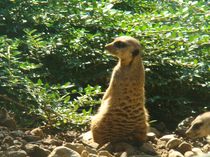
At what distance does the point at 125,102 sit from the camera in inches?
165

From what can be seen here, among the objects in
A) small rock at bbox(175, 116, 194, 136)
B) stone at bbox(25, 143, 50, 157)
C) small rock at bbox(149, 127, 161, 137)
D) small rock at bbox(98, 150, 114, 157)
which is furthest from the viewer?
small rock at bbox(175, 116, 194, 136)

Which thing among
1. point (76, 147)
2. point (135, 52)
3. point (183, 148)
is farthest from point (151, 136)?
point (76, 147)

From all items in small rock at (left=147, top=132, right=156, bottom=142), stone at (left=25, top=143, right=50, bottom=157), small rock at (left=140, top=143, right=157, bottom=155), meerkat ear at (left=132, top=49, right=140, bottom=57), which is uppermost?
meerkat ear at (left=132, top=49, right=140, bottom=57)

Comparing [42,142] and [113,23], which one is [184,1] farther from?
[42,142]

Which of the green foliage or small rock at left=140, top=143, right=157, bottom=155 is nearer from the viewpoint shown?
small rock at left=140, top=143, right=157, bottom=155

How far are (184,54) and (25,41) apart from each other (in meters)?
1.22

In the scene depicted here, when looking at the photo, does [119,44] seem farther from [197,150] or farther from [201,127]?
[197,150]

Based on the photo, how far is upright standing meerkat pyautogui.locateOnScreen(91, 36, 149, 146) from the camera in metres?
4.19

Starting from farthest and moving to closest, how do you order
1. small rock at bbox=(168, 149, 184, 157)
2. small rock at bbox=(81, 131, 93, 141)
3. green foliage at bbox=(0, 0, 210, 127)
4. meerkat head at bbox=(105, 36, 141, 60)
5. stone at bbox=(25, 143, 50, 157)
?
green foliage at bbox=(0, 0, 210, 127) < small rock at bbox=(81, 131, 93, 141) < meerkat head at bbox=(105, 36, 141, 60) < small rock at bbox=(168, 149, 184, 157) < stone at bbox=(25, 143, 50, 157)

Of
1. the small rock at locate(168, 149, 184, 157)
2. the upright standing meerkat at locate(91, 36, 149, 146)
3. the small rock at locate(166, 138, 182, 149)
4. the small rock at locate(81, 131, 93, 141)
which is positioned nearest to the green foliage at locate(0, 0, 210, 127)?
the small rock at locate(81, 131, 93, 141)

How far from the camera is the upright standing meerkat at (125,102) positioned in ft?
13.7

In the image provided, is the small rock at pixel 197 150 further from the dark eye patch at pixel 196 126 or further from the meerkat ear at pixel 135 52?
the meerkat ear at pixel 135 52

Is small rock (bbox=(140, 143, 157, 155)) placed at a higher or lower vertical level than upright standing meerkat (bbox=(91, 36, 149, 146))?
lower

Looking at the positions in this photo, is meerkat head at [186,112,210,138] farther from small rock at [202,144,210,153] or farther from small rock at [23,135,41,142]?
small rock at [23,135,41,142]
